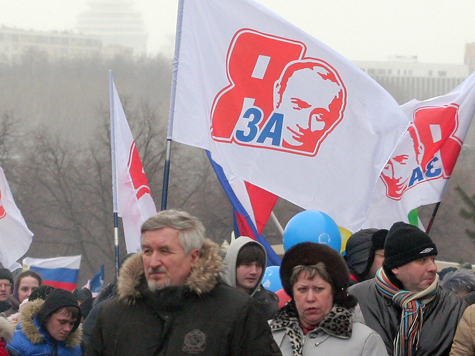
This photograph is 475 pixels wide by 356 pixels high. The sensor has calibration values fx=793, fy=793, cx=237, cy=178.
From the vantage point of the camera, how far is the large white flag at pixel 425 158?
25.1 feet

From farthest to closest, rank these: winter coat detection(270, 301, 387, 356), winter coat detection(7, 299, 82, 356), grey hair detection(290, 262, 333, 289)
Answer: winter coat detection(7, 299, 82, 356), grey hair detection(290, 262, 333, 289), winter coat detection(270, 301, 387, 356)

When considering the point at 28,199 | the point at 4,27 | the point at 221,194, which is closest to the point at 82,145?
the point at 28,199

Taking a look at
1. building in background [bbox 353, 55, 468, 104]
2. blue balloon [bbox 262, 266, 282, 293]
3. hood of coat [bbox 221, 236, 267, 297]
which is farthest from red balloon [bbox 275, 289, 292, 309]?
building in background [bbox 353, 55, 468, 104]

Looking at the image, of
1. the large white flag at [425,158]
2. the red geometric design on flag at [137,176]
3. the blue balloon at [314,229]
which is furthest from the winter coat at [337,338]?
the red geometric design on flag at [137,176]

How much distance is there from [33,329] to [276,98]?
263 centimetres

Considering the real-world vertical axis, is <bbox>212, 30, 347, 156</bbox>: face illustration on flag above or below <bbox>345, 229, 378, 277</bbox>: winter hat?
above

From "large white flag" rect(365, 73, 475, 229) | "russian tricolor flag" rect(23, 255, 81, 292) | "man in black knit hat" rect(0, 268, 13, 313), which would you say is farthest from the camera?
"russian tricolor flag" rect(23, 255, 81, 292)

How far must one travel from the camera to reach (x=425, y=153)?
26.0 ft

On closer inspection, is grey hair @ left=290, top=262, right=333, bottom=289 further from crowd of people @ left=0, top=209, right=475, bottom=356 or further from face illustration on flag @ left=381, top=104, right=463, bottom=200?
face illustration on flag @ left=381, top=104, right=463, bottom=200

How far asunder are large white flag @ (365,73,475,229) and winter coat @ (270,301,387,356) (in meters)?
4.26

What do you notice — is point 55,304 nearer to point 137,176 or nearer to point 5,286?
point 5,286

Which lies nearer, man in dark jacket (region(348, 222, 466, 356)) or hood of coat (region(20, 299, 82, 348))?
man in dark jacket (region(348, 222, 466, 356))

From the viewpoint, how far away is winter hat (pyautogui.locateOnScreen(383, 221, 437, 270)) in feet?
12.2

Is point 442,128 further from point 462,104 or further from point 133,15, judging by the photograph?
→ point 133,15
